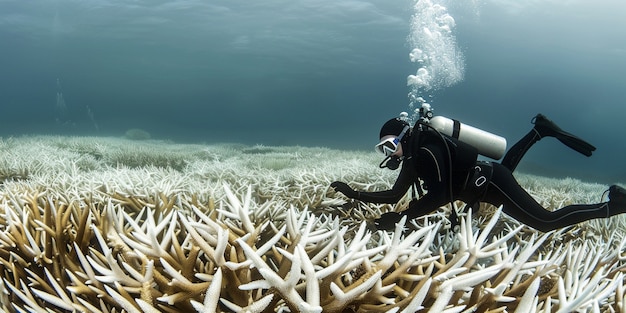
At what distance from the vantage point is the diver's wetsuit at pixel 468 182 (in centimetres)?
399

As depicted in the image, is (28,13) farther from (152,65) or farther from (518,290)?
(518,290)

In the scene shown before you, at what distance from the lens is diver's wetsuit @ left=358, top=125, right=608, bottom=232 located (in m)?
3.99

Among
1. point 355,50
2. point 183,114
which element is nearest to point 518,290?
point 355,50

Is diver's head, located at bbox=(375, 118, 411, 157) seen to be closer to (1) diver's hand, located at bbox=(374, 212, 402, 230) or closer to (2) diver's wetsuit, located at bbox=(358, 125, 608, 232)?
(2) diver's wetsuit, located at bbox=(358, 125, 608, 232)

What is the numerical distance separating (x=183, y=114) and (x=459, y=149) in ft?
618

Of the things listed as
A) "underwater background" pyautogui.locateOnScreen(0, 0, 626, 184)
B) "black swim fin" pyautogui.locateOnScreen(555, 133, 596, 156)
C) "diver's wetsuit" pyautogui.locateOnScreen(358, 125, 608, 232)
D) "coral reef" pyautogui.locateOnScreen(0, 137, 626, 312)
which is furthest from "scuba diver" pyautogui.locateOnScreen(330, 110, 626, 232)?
"underwater background" pyautogui.locateOnScreen(0, 0, 626, 184)

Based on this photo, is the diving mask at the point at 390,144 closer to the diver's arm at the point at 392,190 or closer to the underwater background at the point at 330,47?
the diver's arm at the point at 392,190

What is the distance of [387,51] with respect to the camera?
4872cm

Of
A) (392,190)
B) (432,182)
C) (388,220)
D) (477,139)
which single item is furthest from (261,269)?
(477,139)

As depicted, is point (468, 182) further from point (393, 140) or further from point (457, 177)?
point (393, 140)

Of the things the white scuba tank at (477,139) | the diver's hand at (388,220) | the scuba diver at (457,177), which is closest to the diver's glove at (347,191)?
the scuba diver at (457,177)

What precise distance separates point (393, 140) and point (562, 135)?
2.79 metres

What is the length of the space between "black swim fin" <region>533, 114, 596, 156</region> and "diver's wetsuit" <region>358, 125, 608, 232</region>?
112 centimetres

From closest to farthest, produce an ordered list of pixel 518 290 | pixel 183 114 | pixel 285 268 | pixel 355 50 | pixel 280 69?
pixel 285 268, pixel 518 290, pixel 355 50, pixel 280 69, pixel 183 114
